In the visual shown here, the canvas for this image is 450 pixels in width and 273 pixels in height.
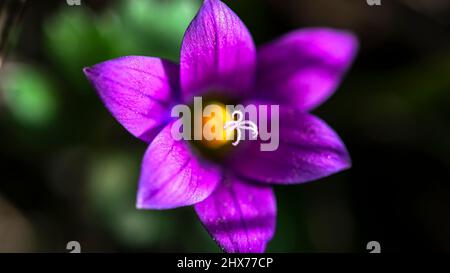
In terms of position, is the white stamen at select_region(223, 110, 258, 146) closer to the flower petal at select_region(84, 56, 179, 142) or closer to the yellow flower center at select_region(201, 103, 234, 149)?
the yellow flower center at select_region(201, 103, 234, 149)

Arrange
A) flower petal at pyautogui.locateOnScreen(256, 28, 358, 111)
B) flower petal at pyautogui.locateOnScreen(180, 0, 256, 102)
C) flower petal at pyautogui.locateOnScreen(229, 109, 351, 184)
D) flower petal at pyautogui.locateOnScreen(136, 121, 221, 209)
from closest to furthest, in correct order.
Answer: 1. flower petal at pyautogui.locateOnScreen(136, 121, 221, 209)
2. flower petal at pyautogui.locateOnScreen(180, 0, 256, 102)
3. flower petal at pyautogui.locateOnScreen(229, 109, 351, 184)
4. flower petal at pyautogui.locateOnScreen(256, 28, 358, 111)

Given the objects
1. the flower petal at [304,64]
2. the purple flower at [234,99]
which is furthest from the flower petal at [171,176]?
the flower petal at [304,64]

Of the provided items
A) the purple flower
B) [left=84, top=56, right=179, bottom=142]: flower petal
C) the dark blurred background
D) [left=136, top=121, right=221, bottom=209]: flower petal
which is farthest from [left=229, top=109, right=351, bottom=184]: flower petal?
the dark blurred background

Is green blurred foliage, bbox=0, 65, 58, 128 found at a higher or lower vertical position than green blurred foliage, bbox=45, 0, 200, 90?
lower

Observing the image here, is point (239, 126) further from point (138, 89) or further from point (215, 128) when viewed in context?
point (138, 89)

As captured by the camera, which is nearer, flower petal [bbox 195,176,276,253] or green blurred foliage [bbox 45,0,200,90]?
flower petal [bbox 195,176,276,253]
